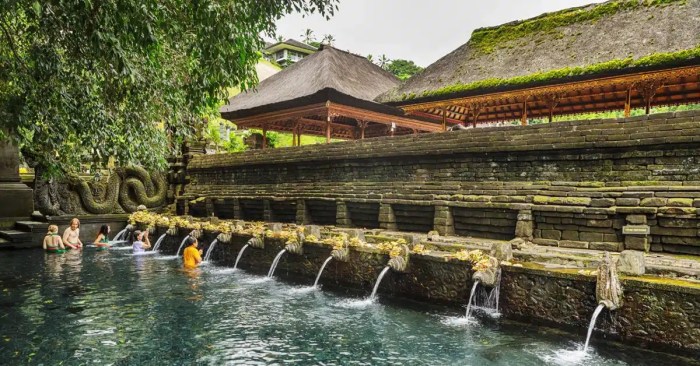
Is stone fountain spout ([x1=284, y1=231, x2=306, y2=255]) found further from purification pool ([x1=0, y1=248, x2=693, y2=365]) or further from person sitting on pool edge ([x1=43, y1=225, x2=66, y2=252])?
person sitting on pool edge ([x1=43, y1=225, x2=66, y2=252])

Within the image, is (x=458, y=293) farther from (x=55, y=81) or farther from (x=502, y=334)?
(x=55, y=81)

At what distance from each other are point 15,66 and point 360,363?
226 inches

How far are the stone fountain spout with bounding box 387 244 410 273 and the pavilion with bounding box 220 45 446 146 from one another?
318 inches

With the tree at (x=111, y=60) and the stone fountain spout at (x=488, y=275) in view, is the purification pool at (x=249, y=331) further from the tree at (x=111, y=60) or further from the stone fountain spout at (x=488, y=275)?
A: the tree at (x=111, y=60)

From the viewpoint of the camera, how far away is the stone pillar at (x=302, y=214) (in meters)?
13.4

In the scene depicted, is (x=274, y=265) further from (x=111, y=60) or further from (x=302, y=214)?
(x=111, y=60)

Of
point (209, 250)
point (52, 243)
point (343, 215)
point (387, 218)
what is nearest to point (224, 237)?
point (209, 250)

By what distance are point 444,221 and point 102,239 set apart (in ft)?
38.1

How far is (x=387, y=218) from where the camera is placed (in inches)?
444

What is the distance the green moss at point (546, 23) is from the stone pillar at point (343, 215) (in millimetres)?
6576

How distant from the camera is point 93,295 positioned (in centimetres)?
861

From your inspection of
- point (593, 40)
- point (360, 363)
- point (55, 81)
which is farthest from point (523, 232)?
point (55, 81)

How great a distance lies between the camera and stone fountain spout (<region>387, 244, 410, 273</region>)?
779 cm

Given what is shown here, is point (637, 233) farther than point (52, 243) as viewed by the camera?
No
